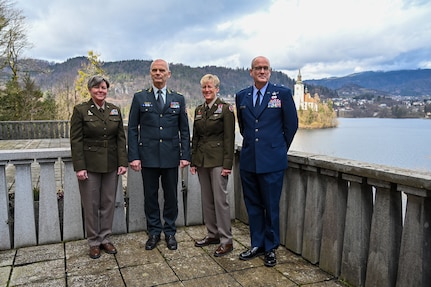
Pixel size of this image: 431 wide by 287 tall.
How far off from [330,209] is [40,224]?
2.46 metres

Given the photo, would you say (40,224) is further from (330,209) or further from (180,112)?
(330,209)

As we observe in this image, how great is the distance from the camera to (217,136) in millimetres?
3039

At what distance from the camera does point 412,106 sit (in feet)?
178

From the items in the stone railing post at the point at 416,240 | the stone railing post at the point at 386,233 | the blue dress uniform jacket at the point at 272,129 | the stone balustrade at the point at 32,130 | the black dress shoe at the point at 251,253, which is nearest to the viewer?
the stone railing post at the point at 416,240

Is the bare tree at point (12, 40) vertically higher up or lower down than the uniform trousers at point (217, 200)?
higher up

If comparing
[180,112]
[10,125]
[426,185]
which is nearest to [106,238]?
[180,112]

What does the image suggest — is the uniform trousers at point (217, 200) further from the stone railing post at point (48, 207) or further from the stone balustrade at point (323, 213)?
the stone railing post at point (48, 207)

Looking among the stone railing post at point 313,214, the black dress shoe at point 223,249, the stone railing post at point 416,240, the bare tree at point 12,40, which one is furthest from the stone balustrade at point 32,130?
the stone railing post at point 416,240

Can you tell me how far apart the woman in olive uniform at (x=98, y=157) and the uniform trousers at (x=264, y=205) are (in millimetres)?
1080

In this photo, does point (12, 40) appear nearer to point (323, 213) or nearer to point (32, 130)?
point (32, 130)

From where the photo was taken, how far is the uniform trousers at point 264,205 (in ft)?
9.34

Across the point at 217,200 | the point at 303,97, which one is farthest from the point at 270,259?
the point at 303,97

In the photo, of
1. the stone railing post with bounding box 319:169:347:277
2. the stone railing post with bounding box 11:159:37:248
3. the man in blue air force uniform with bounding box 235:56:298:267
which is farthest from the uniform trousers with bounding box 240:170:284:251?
the stone railing post with bounding box 11:159:37:248

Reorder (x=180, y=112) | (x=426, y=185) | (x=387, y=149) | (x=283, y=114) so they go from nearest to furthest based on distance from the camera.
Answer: (x=426, y=185)
(x=283, y=114)
(x=180, y=112)
(x=387, y=149)
